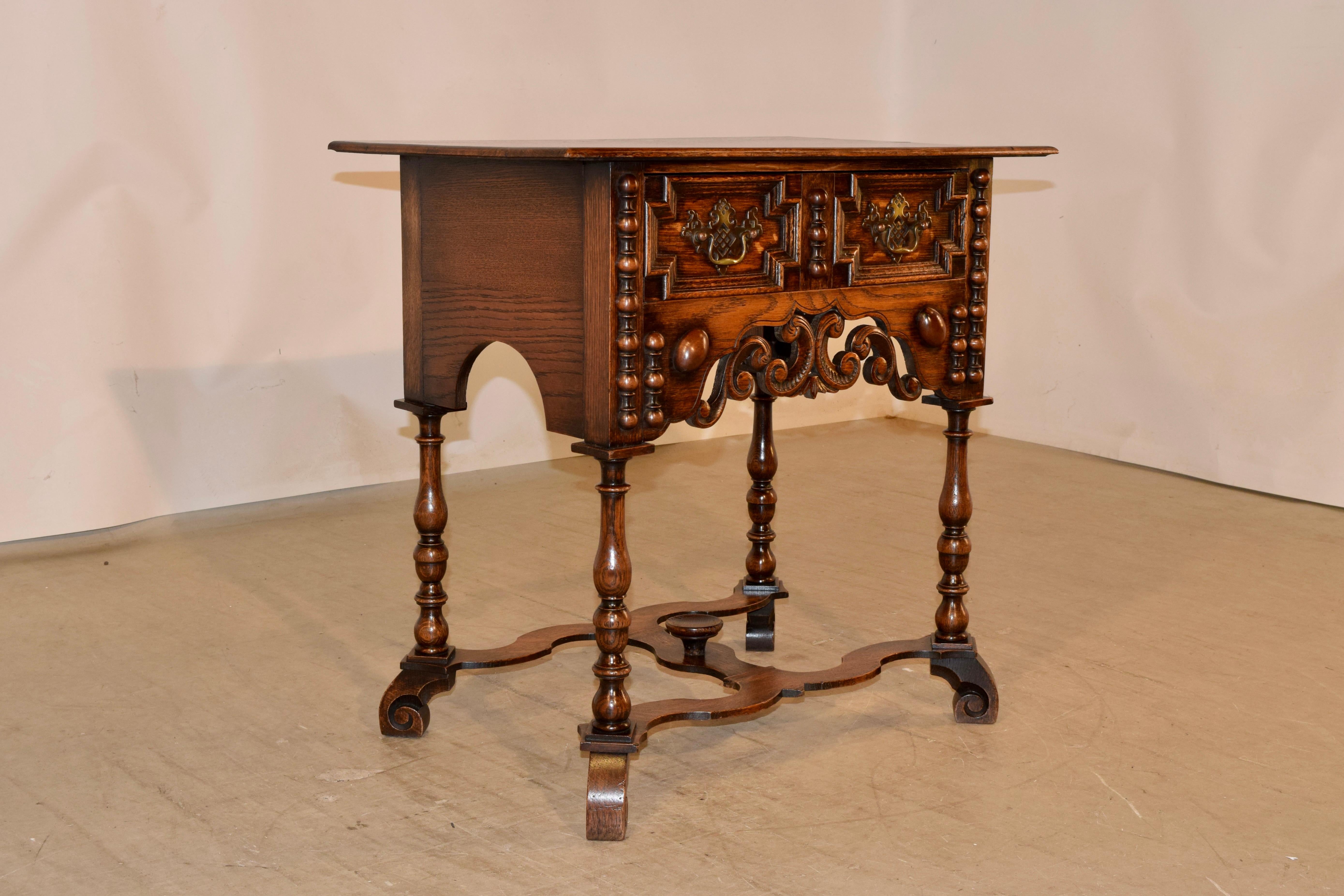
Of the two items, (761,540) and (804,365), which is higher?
(804,365)

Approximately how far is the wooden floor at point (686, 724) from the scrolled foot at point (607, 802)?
0.04m

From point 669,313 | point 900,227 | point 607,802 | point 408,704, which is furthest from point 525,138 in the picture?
point 607,802

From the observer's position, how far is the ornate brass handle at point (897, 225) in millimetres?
2441

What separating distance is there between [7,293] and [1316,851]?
3.56 meters

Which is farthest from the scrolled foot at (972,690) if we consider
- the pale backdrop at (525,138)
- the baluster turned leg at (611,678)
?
the pale backdrop at (525,138)

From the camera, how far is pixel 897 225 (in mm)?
2484

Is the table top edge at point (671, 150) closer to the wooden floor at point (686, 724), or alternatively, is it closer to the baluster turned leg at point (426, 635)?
the baluster turned leg at point (426, 635)

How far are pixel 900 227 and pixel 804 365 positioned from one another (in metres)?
0.34

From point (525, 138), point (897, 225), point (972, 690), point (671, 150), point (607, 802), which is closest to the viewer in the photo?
point (671, 150)

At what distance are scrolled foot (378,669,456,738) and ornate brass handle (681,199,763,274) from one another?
0.99 meters

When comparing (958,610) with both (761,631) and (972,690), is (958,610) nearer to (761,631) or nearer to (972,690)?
(972,690)

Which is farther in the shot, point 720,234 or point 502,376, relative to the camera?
point 502,376

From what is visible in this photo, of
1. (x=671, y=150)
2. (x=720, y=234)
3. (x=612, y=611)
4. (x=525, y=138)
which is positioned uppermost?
(x=525, y=138)

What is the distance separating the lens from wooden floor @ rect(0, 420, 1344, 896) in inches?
83.7
